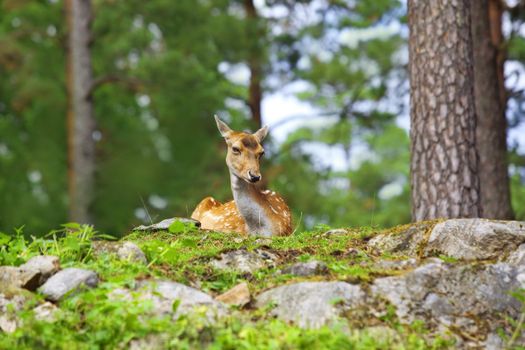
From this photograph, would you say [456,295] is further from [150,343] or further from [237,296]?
[150,343]

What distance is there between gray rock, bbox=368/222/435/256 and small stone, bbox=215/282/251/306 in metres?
1.46

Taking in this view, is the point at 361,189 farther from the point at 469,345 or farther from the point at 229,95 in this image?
the point at 469,345

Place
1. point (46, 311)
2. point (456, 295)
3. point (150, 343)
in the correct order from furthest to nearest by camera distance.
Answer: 1. point (456, 295)
2. point (46, 311)
3. point (150, 343)

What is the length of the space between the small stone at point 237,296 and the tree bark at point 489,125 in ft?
27.4

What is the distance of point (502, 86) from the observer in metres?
14.3

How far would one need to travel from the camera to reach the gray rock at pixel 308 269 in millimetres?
5219

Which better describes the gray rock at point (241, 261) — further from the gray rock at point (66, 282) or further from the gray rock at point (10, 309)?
the gray rock at point (10, 309)

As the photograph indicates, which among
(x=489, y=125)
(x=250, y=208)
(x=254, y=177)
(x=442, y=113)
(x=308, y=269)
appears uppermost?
(x=489, y=125)

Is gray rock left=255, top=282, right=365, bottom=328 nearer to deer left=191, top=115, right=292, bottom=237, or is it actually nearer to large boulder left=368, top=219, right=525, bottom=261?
large boulder left=368, top=219, right=525, bottom=261

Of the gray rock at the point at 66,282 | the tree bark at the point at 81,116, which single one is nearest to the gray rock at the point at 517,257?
the gray rock at the point at 66,282

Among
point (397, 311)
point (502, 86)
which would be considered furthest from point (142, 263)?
point (502, 86)

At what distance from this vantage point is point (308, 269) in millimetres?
5234

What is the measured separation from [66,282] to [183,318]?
837 millimetres

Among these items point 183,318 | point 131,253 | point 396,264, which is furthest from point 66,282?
point 396,264
